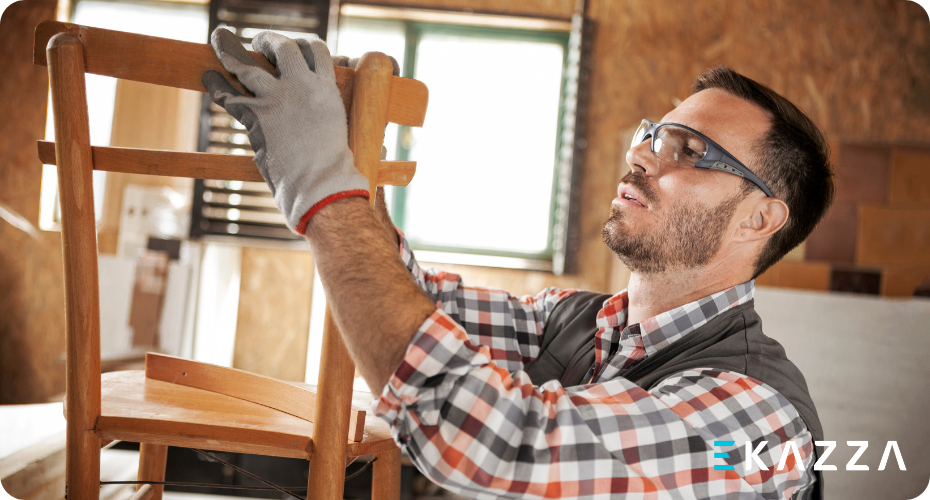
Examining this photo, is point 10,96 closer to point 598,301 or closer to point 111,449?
point 111,449

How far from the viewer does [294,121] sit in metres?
0.65

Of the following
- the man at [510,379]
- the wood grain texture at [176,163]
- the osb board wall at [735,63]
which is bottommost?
the man at [510,379]

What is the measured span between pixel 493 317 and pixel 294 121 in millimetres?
680

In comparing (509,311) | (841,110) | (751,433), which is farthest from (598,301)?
(841,110)

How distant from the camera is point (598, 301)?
1193 millimetres

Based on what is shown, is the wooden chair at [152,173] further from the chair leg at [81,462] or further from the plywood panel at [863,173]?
the plywood panel at [863,173]

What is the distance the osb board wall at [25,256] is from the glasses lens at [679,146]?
302 cm

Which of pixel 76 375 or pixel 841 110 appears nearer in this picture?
pixel 76 375

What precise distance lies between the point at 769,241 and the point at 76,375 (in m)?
1.09

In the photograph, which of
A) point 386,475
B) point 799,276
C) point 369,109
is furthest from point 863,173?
point 369,109

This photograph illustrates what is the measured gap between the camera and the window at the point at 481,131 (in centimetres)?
301

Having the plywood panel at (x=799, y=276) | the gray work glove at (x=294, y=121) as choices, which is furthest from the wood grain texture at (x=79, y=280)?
the plywood panel at (x=799, y=276)

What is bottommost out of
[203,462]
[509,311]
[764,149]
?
[203,462]

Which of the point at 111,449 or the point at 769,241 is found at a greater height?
the point at 769,241
